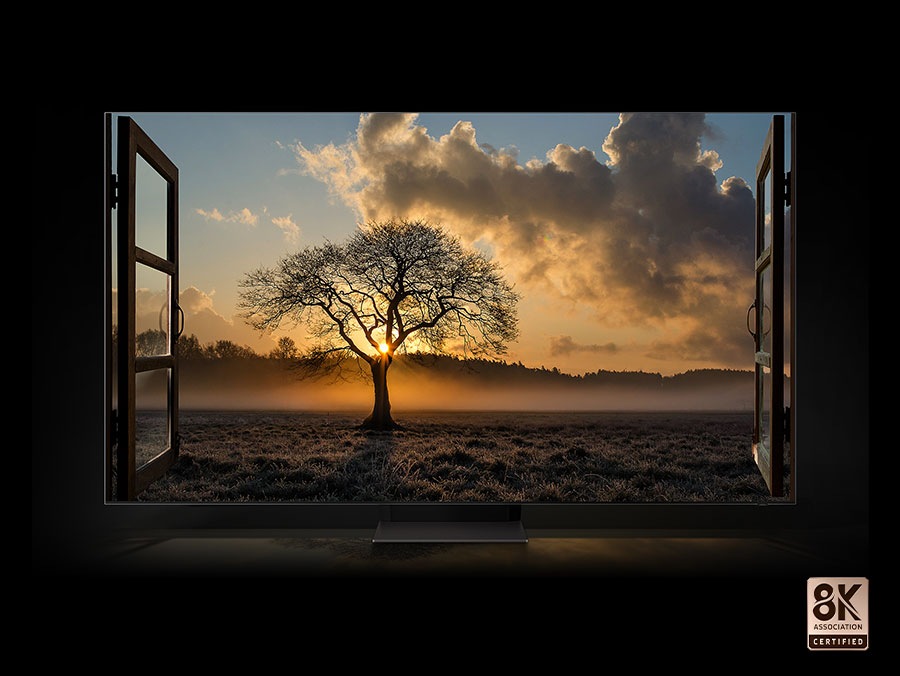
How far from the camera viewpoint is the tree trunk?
627cm

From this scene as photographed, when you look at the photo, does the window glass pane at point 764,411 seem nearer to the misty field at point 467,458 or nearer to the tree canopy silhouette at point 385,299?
the misty field at point 467,458

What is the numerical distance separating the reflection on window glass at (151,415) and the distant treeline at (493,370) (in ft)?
14.4

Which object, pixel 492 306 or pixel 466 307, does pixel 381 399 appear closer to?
pixel 466 307

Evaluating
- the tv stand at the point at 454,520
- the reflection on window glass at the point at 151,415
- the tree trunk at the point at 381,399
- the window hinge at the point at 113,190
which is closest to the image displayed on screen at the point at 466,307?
the tree trunk at the point at 381,399

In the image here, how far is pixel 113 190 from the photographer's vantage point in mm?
1344

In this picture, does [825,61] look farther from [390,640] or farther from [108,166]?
[108,166]

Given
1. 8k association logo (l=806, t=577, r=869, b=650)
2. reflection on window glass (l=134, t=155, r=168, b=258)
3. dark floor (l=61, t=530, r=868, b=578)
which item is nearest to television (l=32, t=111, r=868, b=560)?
reflection on window glass (l=134, t=155, r=168, b=258)

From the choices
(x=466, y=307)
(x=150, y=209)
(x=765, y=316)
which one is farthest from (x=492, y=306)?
(x=150, y=209)

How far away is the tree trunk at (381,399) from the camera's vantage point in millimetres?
6270

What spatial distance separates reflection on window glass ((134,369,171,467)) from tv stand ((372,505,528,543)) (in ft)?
2.08

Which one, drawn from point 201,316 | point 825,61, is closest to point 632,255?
point 201,316

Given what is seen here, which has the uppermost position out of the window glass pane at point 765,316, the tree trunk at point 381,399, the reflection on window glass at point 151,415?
the window glass pane at point 765,316

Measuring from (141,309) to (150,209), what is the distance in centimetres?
33

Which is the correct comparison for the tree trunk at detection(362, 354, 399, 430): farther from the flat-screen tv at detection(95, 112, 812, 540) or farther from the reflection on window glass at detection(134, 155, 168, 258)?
the reflection on window glass at detection(134, 155, 168, 258)
